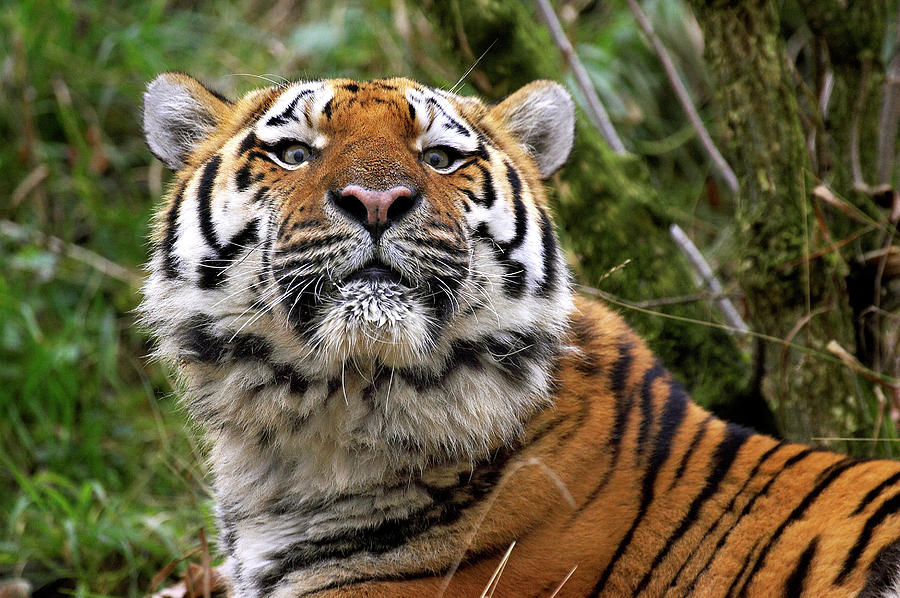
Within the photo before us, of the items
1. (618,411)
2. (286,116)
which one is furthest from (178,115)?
(618,411)

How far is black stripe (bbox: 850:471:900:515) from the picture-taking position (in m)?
2.43

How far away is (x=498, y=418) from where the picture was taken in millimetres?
2557

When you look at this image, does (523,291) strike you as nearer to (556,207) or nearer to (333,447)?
(333,447)

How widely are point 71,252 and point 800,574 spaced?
15.9 feet

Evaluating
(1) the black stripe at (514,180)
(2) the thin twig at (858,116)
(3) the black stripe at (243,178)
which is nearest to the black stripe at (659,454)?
(1) the black stripe at (514,180)

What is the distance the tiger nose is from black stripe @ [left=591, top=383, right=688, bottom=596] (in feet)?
3.25

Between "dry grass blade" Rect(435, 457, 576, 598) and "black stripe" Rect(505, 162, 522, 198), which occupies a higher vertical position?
"black stripe" Rect(505, 162, 522, 198)

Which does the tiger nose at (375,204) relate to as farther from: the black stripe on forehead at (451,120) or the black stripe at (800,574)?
the black stripe at (800,574)

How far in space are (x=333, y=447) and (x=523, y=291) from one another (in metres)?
0.69

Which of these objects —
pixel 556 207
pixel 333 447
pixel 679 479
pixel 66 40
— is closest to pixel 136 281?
pixel 66 40

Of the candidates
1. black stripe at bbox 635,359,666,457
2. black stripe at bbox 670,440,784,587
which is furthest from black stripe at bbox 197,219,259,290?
black stripe at bbox 670,440,784,587

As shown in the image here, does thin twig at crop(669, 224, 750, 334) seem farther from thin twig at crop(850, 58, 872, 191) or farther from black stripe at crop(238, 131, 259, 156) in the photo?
black stripe at crop(238, 131, 259, 156)

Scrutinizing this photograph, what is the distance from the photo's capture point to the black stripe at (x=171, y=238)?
274 centimetres

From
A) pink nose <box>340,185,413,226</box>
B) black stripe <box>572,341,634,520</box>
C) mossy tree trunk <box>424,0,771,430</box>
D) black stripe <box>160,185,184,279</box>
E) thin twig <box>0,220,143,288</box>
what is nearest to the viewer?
pink nose <box>340,185,413,226</box>
